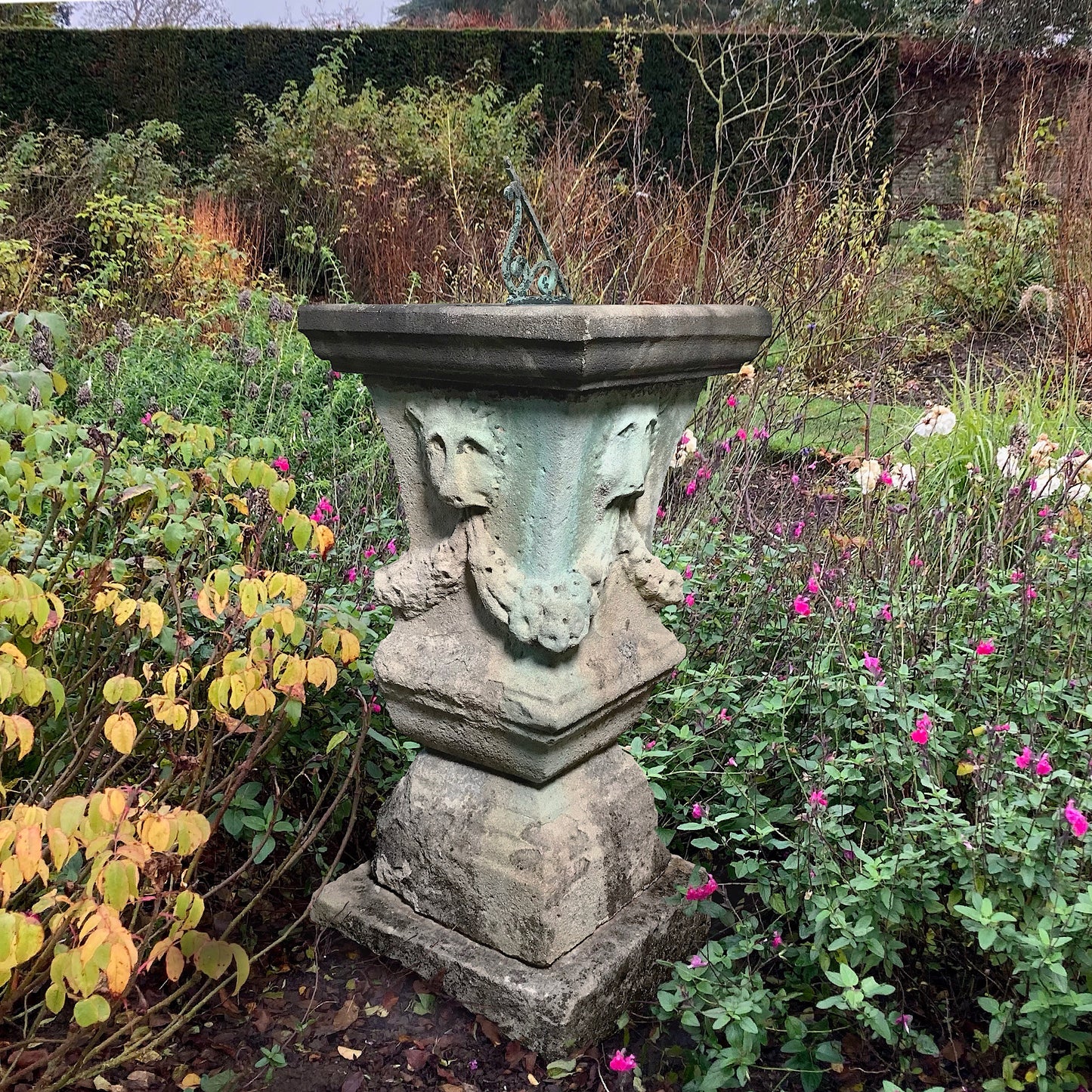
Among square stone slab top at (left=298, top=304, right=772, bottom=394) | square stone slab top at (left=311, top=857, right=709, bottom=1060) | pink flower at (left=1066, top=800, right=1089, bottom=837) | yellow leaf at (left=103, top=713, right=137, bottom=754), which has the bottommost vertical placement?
square stone slab top at (left=311, top=857, right=709, bottom=1060)

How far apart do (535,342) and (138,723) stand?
1.17 m

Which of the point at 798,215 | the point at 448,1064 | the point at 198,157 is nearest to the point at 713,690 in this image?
the point at 448,1064

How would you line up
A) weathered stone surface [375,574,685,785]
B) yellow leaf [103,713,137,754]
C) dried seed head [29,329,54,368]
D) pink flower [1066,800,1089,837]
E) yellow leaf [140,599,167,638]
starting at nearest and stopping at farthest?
yellow leaf [103,713,137,754], pink flower [1066,800,1089,837], yellow leaf [140,599,167,638], weathered stone surface [375,574,685,785], dried seed head [29,329,54,368]

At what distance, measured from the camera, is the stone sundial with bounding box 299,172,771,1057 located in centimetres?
145

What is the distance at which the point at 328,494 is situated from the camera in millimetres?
3246

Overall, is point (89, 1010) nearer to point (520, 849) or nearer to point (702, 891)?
point (520, 849)

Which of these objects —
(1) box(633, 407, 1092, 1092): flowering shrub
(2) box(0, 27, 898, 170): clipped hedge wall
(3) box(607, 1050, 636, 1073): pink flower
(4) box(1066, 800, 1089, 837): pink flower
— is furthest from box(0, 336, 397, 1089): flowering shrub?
(2) box(0, 27, 898, 170): clipped hedge wall

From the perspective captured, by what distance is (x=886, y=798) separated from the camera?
1.70 m

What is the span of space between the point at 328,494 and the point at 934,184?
10.3 metres

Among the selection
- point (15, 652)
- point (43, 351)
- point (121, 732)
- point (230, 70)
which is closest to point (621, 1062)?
point (121, 732)

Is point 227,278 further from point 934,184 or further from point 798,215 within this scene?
point 934,184

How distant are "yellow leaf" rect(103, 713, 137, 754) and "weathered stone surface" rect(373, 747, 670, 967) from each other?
0.64 m

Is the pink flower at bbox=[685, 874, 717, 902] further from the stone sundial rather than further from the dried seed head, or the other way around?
the dried seed head

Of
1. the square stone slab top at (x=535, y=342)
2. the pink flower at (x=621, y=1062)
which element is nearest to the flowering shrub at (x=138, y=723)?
the square stone slab top at (x=535, y=342)
